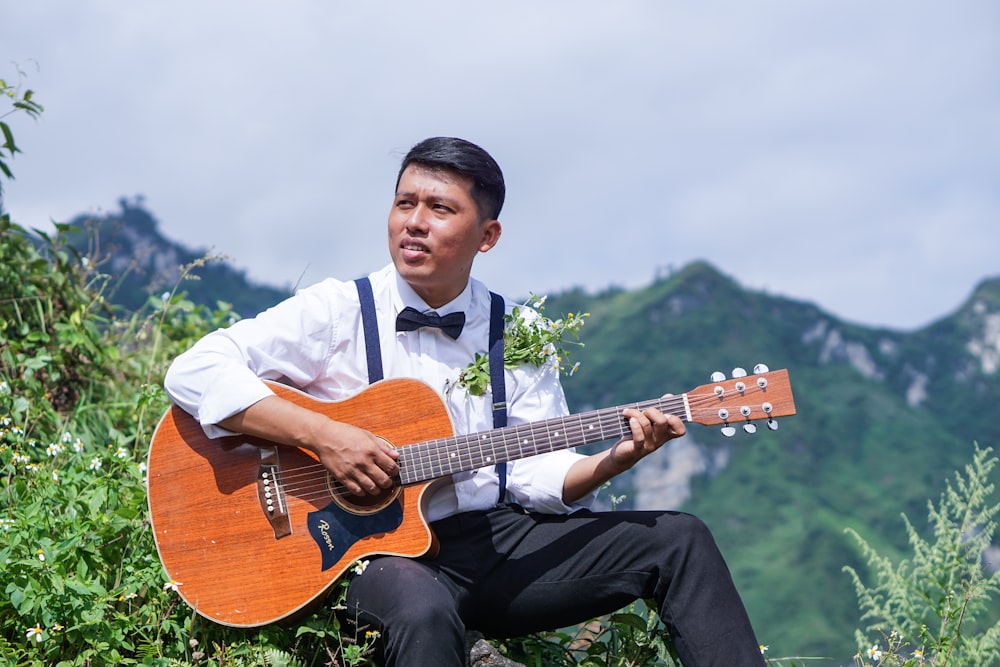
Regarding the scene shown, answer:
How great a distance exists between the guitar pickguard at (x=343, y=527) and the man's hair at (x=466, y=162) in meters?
1.17

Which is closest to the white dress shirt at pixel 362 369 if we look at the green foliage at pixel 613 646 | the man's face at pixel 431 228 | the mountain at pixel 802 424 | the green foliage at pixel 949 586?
the man's face at pixel 431 228

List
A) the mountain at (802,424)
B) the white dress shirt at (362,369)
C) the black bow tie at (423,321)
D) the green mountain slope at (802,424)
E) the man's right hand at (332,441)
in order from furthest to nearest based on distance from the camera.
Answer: the green mountain slope at (802,424), the mountain at (802,424), the black bow tie at (423,321), the white dress shirt at (362,369), the man's right hand at (332,441)

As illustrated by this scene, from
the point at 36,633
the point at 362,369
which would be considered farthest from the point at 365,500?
the point at 36,633

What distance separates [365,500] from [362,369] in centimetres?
52

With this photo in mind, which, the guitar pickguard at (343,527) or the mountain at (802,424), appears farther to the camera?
the mountain at (802,424)

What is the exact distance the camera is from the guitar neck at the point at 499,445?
10.8 feet

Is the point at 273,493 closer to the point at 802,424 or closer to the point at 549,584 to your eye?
the point at 549,584

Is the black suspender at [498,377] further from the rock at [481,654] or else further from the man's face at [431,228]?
the rock at [481,654]

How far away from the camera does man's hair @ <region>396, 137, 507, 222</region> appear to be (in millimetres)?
3729

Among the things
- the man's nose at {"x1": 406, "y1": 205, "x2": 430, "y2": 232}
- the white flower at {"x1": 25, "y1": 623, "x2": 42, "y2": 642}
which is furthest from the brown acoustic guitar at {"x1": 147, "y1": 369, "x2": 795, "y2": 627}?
the man's nose at {"x1": 406, "y1": 205, "x2": 430, "y2": 232}

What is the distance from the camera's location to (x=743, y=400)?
3314mm

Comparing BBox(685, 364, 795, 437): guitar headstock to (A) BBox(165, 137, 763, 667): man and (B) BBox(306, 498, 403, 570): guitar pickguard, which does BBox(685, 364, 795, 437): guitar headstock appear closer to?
(A) BBox(165, 137, 763, 667): man

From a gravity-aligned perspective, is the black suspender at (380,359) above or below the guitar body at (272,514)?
above

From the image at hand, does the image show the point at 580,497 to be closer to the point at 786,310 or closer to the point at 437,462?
the point at 437,462
